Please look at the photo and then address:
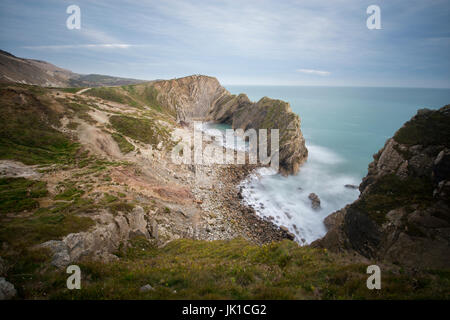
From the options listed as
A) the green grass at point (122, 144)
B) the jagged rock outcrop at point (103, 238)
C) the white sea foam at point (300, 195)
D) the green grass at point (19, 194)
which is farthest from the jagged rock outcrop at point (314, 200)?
the green grass at point (19, 194)

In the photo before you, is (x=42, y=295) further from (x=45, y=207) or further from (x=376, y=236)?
(x=376, y=236)

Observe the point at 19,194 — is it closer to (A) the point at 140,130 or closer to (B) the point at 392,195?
(A) the point at 140,130

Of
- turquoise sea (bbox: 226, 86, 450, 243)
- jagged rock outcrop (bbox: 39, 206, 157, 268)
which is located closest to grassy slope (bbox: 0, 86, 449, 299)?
jagged rock outcrop (bbox: 39, 206, 157, 268)

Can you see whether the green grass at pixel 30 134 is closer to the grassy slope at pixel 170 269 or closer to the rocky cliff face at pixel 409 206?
the grassy slope at pixel 170 269

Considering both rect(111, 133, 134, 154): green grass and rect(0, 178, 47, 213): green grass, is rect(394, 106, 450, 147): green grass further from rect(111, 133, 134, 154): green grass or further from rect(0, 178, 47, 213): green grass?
rect(111, 133, 134, 154): green grass

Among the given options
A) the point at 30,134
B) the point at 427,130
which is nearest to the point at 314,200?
the point at 427,130
